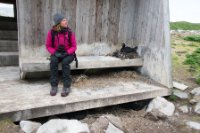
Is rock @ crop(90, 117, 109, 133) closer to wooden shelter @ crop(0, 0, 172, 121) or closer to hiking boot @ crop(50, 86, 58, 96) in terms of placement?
wooden shelter @ crop(0, 0, 172, 121)

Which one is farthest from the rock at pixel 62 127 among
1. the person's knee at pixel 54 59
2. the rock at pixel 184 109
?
the rock at pixel 184 109

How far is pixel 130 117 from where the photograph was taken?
443cm

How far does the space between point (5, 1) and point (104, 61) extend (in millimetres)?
5542

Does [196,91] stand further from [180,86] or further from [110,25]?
[110,25]

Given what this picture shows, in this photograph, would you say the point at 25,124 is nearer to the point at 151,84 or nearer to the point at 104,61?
the point at 104,61

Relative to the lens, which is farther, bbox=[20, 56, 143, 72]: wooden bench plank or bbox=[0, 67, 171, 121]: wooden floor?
bbox=[20, 56, 143, 72]: wooden bench plank

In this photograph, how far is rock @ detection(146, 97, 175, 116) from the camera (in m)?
4.55

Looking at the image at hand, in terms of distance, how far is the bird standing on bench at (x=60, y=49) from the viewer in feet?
14.1

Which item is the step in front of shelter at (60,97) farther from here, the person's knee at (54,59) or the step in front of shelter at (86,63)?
the person's knee at (54,59)

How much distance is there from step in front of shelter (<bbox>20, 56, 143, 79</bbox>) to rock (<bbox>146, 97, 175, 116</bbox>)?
1077 millimetres

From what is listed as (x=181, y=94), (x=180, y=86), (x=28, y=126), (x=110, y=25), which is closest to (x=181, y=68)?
(x=180, y=86)

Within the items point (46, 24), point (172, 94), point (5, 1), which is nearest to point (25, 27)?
point (46, 24)

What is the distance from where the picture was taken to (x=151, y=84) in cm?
520

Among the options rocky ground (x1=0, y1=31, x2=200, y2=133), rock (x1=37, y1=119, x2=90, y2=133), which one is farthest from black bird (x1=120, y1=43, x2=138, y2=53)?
rock (x1=37, y1=119, x2=90, y2=133)
